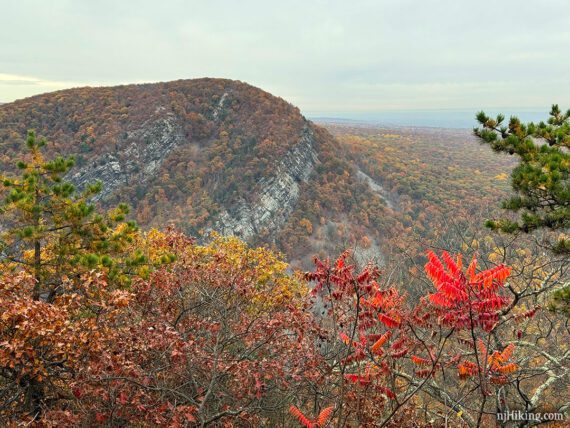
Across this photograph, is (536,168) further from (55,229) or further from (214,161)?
(214,161)

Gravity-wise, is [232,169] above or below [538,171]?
below

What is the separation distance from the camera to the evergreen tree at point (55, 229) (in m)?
9.84

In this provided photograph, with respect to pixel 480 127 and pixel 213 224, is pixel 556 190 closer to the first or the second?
pixel 480 127

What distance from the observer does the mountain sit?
63.8 m

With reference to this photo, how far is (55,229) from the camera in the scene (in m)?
10.3

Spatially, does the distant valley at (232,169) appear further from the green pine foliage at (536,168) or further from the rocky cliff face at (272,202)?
the green pine foliage at (536,168)

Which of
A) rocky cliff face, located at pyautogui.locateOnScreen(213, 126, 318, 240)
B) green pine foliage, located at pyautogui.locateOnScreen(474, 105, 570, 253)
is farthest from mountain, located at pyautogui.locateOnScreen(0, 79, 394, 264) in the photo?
green pine foliage, located at pyautogui.locateOnScreen(474, 105, 570, 253)

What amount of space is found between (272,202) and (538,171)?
59639 millimetres

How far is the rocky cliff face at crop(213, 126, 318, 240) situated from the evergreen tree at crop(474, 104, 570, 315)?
179 feet

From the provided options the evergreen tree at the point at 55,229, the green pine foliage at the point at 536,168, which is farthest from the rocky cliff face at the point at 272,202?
the green pine foliage at the point at 536,168

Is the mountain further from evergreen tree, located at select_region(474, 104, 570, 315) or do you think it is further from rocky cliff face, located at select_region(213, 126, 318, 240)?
evergreen tree, located at select_region(474, 104, 570, 315)

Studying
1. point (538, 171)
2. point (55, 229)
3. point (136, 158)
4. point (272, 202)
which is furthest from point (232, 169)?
point (538, 171)

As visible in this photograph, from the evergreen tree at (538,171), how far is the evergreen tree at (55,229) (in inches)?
380

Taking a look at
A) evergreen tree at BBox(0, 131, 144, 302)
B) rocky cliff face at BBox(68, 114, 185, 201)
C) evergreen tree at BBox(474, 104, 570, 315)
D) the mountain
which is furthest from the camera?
rocky cliff face at BBox(68, 114, 185, 201)
